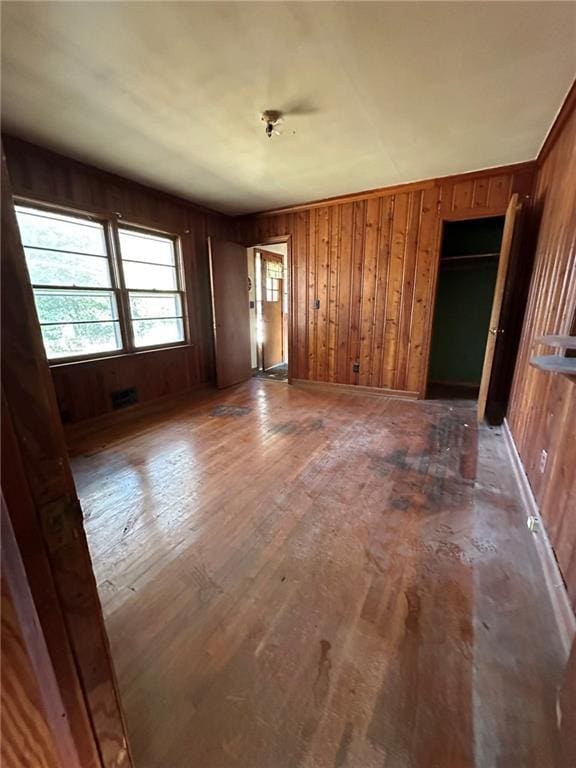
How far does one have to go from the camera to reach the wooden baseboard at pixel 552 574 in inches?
45.3

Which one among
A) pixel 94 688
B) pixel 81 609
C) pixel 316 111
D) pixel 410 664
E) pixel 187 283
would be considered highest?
pixel 316 111

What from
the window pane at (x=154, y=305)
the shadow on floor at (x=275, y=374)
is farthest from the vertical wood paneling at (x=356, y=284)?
the window pane at (x=154, y=305)

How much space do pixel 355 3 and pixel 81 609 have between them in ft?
7.56

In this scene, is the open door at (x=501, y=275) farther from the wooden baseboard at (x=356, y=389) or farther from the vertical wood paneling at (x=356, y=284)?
the vertical wood paneling at (x=356, y=284)

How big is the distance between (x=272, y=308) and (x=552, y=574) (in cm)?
524

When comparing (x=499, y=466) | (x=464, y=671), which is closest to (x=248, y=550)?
(x=464, y=671)

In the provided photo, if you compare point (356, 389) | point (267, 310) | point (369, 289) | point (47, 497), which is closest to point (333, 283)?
point (369, 289)

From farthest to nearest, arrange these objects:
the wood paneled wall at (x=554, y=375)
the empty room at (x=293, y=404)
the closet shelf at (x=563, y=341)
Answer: the wood paneled wall at (x=554, y=375), the closet shelf at (x=563, y=341), the empty room at (x=293, y=404)

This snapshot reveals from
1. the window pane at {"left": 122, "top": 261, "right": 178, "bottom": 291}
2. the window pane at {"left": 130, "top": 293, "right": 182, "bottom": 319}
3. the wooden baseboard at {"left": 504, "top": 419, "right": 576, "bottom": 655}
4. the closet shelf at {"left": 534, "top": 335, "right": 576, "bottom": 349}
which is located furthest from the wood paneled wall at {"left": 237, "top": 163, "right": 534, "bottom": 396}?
the closet shelf at {"left": 534, "top": 335, "right": 576, "bottom": 349}

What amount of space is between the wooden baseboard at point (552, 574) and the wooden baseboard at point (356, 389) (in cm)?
192

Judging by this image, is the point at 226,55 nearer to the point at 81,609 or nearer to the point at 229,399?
the point at 81,609

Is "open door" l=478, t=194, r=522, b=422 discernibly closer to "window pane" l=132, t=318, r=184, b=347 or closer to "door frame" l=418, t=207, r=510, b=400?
"door frame" l=418, t=207, r=510, b=400

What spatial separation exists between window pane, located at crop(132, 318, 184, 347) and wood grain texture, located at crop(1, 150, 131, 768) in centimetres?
332

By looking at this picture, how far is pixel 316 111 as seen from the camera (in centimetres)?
212
